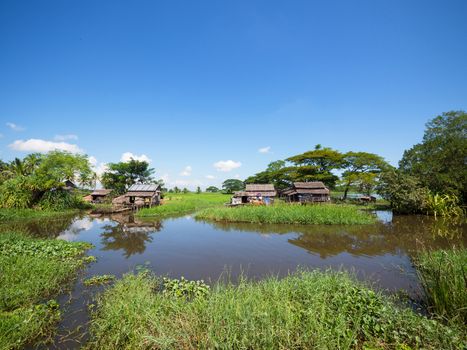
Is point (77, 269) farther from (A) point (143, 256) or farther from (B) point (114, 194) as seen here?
(B) point (114, 194)

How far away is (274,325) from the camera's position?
366cm

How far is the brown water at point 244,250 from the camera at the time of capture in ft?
23.9

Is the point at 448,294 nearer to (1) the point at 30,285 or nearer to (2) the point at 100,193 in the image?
(1) the point at 30,285

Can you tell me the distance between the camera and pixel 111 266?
8992 millimetres

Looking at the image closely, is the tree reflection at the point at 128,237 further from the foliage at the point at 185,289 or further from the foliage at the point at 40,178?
the foliage at the point at 40,178

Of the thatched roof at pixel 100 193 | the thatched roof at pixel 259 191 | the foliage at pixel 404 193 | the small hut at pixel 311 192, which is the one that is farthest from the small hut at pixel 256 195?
the thatched roof at pixel 100 193

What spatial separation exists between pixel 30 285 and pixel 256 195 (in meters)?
30.3

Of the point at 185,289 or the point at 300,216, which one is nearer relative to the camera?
the point at 185,289

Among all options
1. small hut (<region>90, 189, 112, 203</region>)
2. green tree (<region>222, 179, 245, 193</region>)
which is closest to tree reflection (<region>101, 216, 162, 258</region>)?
small hut (<region>90, 189, 112, 203</region>)

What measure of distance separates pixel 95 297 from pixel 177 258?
166 inches

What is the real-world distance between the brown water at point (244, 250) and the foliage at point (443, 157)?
28.4ft

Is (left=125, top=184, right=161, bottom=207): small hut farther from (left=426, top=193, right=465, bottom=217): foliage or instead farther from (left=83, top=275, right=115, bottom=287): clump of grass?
(left=426, top=193, right=465, bottom=217): foliage

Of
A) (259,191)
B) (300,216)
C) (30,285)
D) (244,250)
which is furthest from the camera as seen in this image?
(259,191)

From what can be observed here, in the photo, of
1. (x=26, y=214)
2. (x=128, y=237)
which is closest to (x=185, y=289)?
(x=128, y=237)
